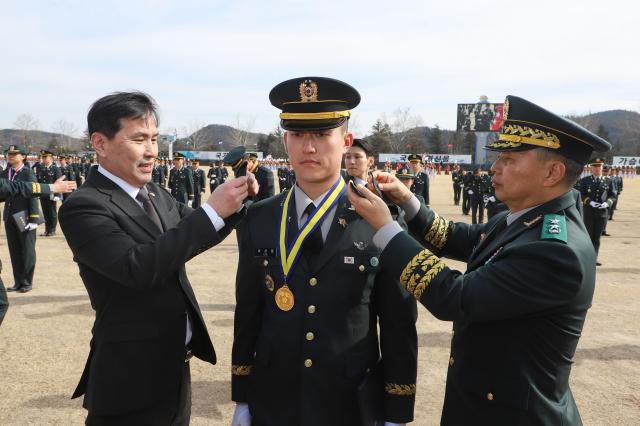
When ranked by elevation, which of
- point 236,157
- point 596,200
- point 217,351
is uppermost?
point 236,157

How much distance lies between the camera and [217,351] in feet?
16.3

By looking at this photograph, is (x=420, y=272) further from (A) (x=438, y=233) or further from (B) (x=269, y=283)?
(A) (x=438, y=233)

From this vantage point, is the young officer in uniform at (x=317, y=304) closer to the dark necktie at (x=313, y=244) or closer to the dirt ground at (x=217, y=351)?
the dark necktie at (x=313, y=244)

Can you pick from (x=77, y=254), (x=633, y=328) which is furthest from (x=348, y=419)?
(x=633, y=328)

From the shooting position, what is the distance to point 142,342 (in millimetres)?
2293

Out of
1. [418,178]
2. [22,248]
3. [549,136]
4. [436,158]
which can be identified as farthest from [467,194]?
[436,158]

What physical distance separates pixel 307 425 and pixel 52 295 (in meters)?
6.15

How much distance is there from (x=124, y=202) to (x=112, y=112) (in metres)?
0.46

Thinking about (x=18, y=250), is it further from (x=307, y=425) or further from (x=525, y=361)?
(x=525, y=361)

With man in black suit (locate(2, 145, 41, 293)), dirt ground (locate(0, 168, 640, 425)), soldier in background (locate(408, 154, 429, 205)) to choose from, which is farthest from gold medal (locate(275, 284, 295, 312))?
soldier in background (locate(408, 154, 429, 205))

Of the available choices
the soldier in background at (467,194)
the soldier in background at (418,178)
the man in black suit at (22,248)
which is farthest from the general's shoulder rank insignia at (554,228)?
the soldier in background at (467,194)

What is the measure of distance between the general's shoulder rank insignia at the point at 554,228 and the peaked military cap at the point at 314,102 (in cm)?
101

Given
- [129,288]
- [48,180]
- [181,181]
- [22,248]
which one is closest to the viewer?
[129,288]

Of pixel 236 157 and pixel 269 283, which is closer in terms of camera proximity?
pixel 269 283
